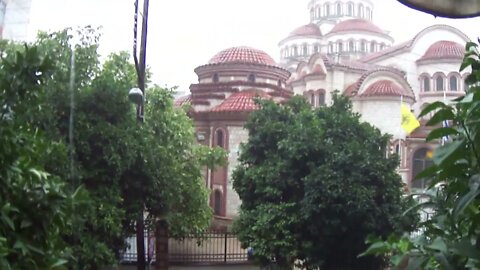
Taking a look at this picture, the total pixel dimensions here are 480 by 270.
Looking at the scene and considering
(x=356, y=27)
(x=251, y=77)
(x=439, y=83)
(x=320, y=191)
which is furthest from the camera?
(x=356, y=27)

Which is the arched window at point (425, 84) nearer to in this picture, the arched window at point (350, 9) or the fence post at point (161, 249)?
the arched window at point (350, 9)

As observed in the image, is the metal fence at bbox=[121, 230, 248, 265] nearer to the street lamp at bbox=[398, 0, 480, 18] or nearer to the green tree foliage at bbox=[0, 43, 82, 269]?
the green tree foliage at bbox=[0, 43, 82, 269]

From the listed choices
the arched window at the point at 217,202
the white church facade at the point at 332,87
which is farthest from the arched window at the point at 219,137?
the arched window at the point at 217,202

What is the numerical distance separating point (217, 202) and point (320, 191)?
9.43 meters

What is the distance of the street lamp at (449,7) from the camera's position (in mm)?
2027

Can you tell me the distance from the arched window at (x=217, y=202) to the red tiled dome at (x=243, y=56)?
4610 mm

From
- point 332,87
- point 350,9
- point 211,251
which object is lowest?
point 211,251

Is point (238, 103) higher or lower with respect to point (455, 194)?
higher

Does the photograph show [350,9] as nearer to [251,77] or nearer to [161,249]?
[251,77]

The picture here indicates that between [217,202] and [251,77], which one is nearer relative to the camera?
[217,202]

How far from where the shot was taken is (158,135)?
989cm

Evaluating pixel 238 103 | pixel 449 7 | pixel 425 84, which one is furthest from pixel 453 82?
pixel 449 7

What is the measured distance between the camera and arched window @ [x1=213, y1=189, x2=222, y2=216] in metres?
18.6

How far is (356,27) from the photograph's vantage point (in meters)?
34.1
